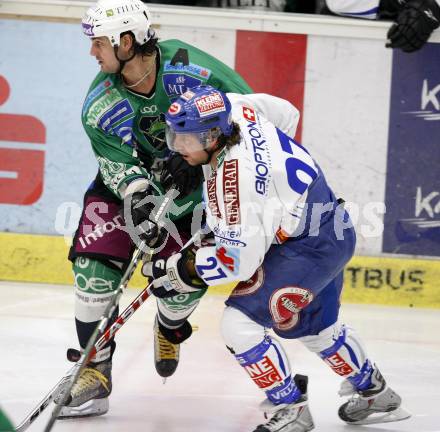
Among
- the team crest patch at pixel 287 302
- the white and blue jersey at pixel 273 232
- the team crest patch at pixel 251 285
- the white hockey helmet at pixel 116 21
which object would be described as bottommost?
the team crest patch at pixel 287 302

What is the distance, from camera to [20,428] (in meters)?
3.22

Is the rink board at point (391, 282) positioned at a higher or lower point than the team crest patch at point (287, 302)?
lower

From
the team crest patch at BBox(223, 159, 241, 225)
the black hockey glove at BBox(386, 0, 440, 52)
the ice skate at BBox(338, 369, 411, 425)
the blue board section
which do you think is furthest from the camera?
the blue board section

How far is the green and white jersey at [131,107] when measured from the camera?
371cm

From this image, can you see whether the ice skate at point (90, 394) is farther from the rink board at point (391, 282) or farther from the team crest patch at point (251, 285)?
the rink board at point (391, 282)

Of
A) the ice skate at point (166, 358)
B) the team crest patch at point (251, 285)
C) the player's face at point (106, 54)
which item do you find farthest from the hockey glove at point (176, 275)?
the player's face at point (106, 54)

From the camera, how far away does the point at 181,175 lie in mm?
3748

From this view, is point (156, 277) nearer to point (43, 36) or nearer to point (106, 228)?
point (106, 228)

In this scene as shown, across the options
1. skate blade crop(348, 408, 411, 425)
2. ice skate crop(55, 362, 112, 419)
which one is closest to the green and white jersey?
ice skate crop(55, 362, 112, 419)

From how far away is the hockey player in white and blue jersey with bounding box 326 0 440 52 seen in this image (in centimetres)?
539

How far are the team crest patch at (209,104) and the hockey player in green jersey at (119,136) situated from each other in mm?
538

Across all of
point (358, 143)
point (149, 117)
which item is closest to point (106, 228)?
point (149, 117)

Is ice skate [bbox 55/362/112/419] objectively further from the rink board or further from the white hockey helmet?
the rink board

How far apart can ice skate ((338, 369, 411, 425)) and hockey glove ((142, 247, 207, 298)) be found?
26.4 inches
